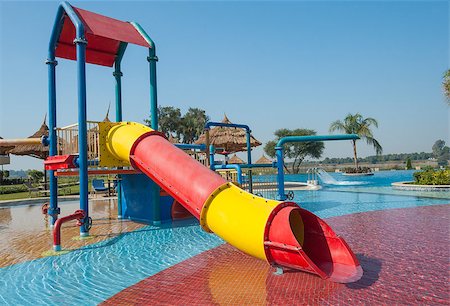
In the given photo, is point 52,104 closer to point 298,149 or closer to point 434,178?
point 434,178

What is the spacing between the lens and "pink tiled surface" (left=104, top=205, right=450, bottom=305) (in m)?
4.48

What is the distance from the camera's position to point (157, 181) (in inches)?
265

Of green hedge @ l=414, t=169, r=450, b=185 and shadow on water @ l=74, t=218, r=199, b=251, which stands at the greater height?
green hedge @ l=414, t=169, r=450, b=185

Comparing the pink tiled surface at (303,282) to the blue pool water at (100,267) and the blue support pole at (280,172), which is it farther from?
the blue support pole at (280,172)

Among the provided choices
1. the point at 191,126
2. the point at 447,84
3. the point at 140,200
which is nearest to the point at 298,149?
the point at 191,126

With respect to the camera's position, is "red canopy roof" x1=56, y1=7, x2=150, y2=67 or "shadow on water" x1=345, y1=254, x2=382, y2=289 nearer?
"shadow on water" x1=345, y1=254, x2=382, y2=289

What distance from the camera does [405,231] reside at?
28.4 feet

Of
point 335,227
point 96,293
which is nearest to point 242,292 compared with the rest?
point 96,293

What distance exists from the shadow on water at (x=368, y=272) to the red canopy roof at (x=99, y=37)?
7689 mm

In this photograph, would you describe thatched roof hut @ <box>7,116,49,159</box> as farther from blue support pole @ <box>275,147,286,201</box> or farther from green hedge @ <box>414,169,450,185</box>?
green hedge @ <box>414,169,450,185</box>

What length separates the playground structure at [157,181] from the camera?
16.1 feet

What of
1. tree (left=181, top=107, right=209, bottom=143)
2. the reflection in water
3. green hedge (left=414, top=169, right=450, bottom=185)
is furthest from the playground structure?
tree (left=181, top=107, right=209, bottom=143)

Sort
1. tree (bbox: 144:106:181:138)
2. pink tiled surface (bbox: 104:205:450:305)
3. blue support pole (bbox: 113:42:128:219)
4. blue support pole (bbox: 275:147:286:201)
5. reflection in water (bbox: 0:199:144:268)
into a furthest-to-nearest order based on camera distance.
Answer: tree (bbox: 144:106:181:138), blue support pole (bbox: 275:147:286:201), blue support pole (bbox: 113:42:128:219), reflection in water (bbox: 0:199:144:268), pink tiled surface (bbox: 104:205:450:305)

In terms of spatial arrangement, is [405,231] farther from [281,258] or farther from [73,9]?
[73,9]
